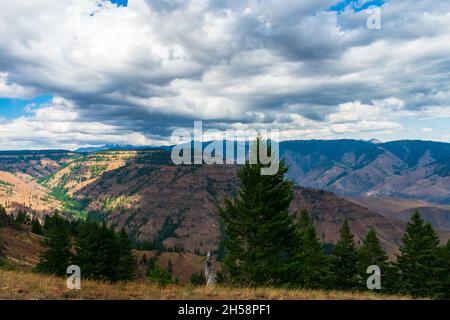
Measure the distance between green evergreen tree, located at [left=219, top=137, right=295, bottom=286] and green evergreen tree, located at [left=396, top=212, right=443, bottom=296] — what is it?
29580 millimetres

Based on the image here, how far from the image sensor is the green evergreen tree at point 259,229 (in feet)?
92.5

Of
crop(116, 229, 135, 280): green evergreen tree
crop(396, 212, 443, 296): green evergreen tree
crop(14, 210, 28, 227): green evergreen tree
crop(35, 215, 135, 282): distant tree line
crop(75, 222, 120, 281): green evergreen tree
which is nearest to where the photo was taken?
crop(396, 212, 443, 296): green evergreen tree

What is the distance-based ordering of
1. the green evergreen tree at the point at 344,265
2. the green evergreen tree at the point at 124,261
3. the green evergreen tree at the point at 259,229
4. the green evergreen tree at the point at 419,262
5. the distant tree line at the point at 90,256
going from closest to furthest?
the green evergreen tree at the point at 259,229
the green evergreen tree at the point at 419,262
the green evergreen tree at the point at 344,265
the distant tree line at the point at 90,256
the green evergreen tree at the point at 124,261

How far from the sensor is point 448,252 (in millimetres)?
52719

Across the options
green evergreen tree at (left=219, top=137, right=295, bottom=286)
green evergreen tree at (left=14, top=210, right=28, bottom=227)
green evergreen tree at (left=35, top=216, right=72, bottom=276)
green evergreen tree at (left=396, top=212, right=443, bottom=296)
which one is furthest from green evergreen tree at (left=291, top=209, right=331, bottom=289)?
green evergreen tree at (left=14, top=210, right=28, bottom=227)

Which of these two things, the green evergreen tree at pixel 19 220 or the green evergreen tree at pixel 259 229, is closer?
the green evergreen tree at pixel 259 229

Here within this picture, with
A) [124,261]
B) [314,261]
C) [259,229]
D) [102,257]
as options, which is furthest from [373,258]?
[102,257]

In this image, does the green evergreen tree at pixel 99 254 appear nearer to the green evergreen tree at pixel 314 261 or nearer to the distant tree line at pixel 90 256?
the distant tree line at pixel 90 256

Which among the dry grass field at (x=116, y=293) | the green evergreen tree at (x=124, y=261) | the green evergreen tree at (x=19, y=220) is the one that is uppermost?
the dry grass field at (x=116, y=293)

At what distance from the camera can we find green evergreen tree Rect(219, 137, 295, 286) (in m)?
28.2

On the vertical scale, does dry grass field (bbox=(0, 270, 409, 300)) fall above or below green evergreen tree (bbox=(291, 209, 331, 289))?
above

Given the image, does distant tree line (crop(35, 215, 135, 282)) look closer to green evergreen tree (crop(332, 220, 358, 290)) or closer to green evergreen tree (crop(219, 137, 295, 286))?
green evergreen tree (crop(219, 137, 295, 286))

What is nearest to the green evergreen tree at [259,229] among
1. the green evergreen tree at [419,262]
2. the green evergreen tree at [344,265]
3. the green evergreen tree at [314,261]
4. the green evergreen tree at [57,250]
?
the green evergreen tree at [314,261]

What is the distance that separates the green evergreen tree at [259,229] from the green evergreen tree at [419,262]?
97.0 feet
